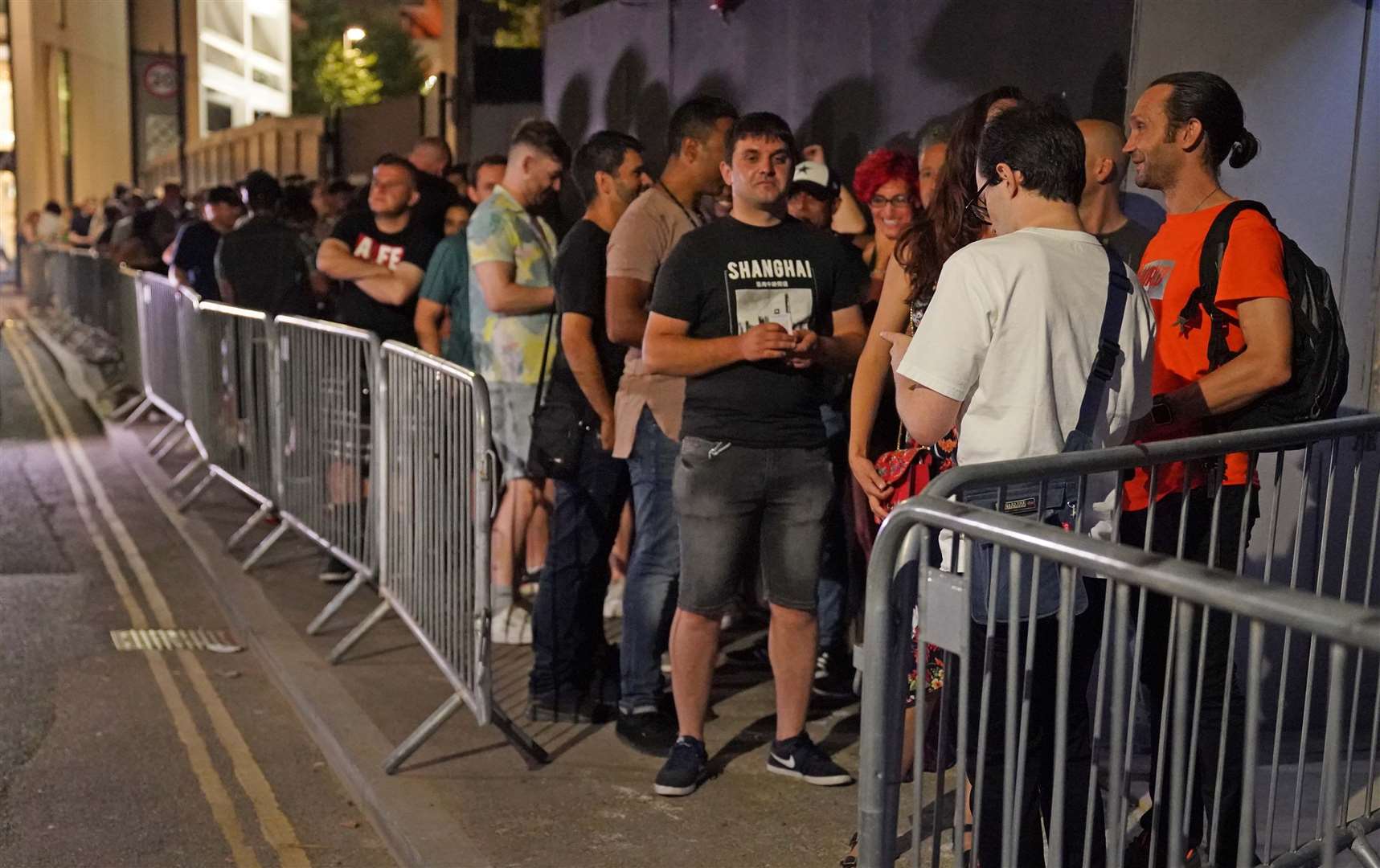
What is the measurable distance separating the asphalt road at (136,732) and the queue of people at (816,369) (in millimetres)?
1023

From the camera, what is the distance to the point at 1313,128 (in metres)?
5.16

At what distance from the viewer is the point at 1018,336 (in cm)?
342

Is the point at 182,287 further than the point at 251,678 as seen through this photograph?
Yes

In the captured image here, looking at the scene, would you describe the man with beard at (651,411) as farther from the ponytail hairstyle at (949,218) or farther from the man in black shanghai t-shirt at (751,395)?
the ponytail hairstyle at (949,218)

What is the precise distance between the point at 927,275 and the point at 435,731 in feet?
8.08

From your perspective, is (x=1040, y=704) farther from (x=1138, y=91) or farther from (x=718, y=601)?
(x=1138, y=91)

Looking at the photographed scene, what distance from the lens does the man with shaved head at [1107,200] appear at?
5090 mm

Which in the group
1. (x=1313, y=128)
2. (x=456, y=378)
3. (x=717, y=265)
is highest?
(x=1313, y=128)

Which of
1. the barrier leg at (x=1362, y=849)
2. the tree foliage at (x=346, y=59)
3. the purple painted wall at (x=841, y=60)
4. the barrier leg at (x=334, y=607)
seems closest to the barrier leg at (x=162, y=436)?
the purple painted wall at (x=841, y=60)

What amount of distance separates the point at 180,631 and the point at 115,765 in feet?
6.36

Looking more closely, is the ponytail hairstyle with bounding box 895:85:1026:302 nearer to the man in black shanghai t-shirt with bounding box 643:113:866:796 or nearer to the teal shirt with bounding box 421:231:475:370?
the man in black shanghai t-shirt with bounding box 643:113:866:796

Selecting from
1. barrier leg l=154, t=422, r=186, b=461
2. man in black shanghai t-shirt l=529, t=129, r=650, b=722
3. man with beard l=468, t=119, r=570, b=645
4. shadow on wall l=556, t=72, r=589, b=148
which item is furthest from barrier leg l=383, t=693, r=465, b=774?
shadow on wall l=556, t=72, r=589, b=148

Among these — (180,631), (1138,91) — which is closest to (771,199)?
(1138,91)

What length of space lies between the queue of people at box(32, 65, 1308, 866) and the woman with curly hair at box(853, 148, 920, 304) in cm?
2
